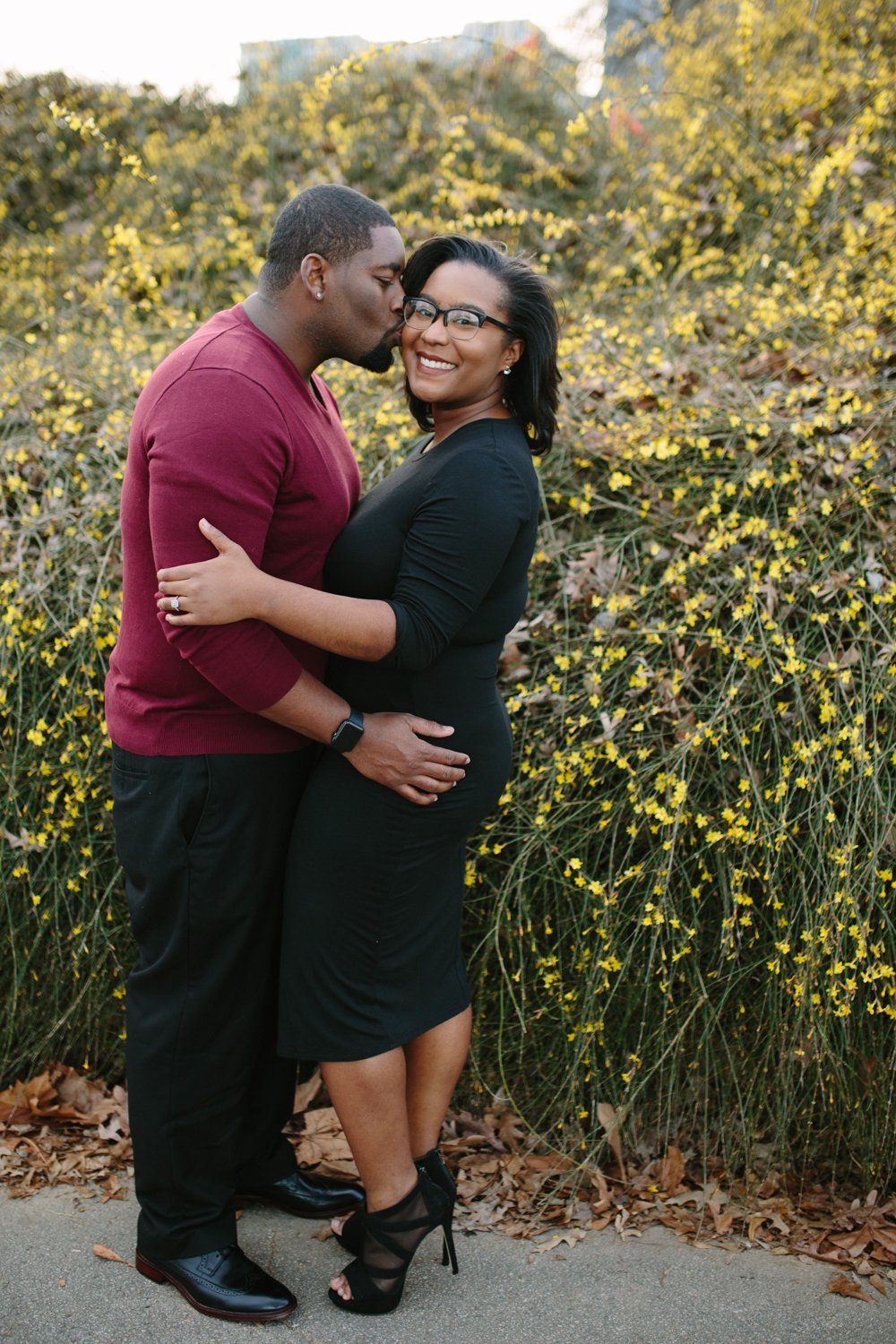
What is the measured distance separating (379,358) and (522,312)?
0.33 meters

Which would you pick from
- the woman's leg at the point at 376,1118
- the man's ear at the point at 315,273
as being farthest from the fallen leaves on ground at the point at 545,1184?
the man's ear at the point at 315,273

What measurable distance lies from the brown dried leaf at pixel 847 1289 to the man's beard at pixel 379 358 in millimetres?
2337

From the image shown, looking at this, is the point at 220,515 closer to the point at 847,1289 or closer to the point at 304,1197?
the point at 304,1197

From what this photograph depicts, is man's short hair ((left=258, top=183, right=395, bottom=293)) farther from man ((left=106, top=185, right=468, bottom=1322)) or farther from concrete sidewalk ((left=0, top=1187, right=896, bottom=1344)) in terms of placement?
concrete sidewalk ((left=0, top=1187, right=896, bottom=1344))

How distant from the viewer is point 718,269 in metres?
5.09

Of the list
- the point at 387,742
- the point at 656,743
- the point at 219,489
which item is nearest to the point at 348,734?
the point at 387,742

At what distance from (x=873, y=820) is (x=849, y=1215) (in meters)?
A: 1.00

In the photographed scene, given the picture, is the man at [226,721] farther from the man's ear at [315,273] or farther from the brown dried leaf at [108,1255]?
the brown dried leaf at [108,1255]

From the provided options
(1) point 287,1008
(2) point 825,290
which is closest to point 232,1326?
(1) point 287,1008

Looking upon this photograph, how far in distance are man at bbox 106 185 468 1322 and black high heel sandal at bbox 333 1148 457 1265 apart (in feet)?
0.74

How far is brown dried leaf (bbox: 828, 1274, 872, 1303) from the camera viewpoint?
2406 mm

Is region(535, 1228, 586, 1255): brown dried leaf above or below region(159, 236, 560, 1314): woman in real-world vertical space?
below

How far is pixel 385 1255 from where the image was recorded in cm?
234

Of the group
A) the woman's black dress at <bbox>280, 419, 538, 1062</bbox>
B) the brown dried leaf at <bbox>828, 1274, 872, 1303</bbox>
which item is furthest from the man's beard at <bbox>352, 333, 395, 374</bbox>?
the brown dried leaf at <bbox>828, 1274, 872, 1303</bbox>
